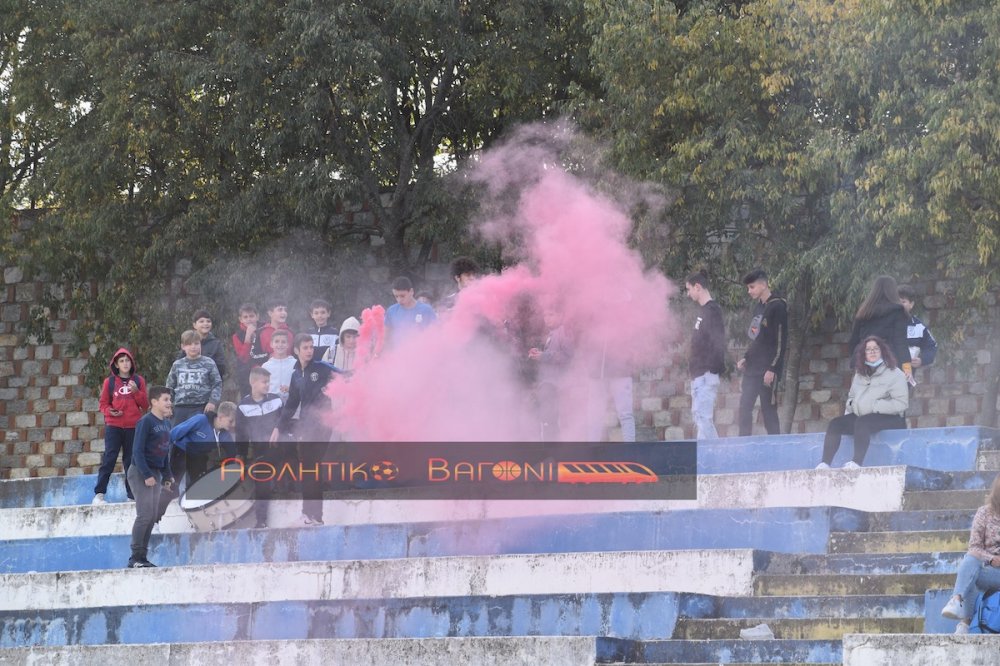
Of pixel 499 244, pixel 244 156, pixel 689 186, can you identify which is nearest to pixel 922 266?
pixel 689 186

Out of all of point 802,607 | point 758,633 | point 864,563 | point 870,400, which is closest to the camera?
point 758,633

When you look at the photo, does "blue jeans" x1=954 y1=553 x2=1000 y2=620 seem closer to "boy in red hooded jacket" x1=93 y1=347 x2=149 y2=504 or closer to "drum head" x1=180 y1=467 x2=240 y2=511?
"drum head" x1=180 y1=467 x2=240 y2=511

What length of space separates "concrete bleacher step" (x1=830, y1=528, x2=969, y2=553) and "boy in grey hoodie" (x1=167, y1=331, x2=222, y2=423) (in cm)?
614

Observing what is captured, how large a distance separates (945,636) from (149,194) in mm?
18115

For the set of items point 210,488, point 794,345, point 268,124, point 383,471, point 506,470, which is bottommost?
point 210,488

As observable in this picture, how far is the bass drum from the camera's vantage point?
15266 millimetres

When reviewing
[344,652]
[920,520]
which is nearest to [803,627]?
[920,520]

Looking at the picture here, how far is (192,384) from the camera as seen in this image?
16.0 m

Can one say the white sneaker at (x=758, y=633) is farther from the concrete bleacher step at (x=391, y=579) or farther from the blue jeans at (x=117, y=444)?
the blue jeans at (x=117, y=444)

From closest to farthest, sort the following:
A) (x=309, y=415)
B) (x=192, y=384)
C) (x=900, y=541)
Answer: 1. (x=900, y=541)
2. (x=309, y=415)
3. (x=192, y=384)

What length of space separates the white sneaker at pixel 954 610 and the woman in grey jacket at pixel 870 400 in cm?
385

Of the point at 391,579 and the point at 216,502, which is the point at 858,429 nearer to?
the point at 391,579

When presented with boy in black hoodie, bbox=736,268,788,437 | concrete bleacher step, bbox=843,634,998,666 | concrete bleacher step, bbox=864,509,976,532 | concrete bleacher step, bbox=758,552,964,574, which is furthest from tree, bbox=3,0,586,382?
concrete bleacher step, bbox=843,634,998,666

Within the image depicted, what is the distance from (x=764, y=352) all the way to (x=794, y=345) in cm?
752
